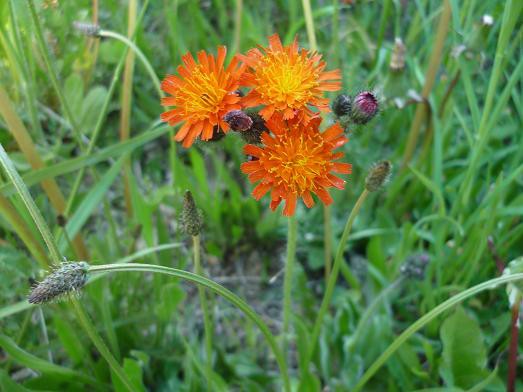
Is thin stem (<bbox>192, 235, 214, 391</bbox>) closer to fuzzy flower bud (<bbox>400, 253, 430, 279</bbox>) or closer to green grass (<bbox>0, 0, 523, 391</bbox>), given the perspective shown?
green grass (<bbox>0, 0, 523, 391</bbox>)

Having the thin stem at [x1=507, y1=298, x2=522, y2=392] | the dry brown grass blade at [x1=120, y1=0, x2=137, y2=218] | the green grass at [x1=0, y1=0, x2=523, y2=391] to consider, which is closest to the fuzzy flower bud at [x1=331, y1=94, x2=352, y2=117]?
the green grass at [x1=0, y1=0, x2=523, y2=391]

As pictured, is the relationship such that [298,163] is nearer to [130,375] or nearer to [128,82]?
[130,375]

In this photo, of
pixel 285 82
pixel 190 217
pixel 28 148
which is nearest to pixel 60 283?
pixel 190 217

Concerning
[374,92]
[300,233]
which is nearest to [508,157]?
[300,233]

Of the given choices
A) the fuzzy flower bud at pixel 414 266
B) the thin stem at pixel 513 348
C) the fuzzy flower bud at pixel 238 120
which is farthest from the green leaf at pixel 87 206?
the thin stem at pixel 513 348

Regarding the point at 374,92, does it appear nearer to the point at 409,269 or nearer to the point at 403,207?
the point at 409,269

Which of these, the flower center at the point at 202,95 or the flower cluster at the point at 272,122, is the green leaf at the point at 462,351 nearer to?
the flower cluster at the point at 272,122
